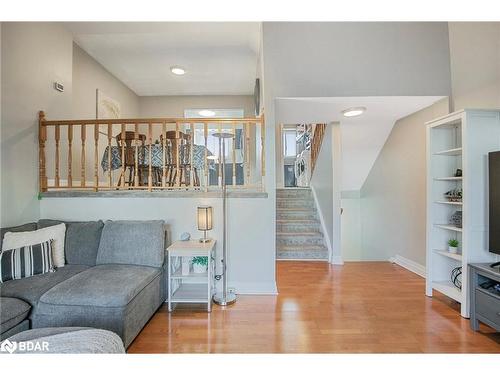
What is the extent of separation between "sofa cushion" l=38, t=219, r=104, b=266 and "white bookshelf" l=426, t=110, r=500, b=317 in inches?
134

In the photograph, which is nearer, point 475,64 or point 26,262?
point 26,262

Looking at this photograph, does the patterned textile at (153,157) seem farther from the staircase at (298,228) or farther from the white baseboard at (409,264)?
the white baseboard at (409,264)

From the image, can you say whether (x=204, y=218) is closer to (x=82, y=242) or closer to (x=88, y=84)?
(x=82, y=242)

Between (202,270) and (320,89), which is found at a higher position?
(320,89)

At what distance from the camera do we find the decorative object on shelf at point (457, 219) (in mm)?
2585

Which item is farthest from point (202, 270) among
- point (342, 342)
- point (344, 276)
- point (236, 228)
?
point (344, 276)

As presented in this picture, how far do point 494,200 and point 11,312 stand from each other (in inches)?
142

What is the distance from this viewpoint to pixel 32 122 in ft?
9.36

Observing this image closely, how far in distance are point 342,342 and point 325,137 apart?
3.22m

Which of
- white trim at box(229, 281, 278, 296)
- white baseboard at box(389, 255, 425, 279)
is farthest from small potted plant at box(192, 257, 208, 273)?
white baseboard at box(389, 255, 425, 279)

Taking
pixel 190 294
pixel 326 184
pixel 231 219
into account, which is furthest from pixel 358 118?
pixel 190 294

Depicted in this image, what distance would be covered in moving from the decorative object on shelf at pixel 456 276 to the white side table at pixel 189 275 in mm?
2471

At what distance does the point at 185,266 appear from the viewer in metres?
2.65
